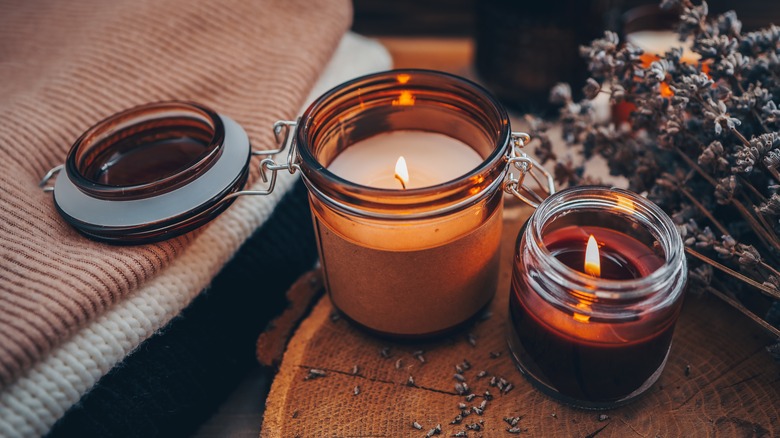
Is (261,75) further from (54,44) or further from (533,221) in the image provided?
(533,221)

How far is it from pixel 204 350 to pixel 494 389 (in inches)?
12.4

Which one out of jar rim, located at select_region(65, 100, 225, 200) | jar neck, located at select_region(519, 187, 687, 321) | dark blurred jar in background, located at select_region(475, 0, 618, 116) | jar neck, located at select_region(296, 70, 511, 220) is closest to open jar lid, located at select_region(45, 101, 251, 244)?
jar rim, located at select_region(65, 100, 225, 200)

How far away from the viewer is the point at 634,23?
1.07 metres

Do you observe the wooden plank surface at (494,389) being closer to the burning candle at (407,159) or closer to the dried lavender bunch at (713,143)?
the dried lavender bunch at (713,143)

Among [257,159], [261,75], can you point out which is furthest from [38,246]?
[261,75]

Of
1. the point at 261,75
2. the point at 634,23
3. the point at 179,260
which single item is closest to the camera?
the point at 179,260

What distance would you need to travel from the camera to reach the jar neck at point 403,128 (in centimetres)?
55

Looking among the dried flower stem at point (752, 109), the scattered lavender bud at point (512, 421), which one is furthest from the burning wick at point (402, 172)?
the dried flower stem at point (752, 109)

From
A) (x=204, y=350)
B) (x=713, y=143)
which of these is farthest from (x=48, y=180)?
(x=713, y=143)

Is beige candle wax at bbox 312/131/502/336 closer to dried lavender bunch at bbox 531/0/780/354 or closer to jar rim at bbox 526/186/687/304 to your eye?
jar rim at bbox 526/186/687/304

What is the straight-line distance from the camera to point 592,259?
23.1 inches

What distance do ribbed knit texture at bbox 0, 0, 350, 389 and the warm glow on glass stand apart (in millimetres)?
174

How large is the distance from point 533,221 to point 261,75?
A: 45 centimetres

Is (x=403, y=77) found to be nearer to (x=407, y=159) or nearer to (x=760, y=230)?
(x=407, y=159)
